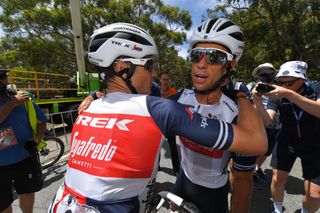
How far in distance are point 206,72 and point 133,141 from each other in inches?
41.0

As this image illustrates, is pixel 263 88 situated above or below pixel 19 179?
above

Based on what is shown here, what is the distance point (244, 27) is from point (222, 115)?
18202mm

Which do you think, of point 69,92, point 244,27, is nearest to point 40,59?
→ point 69,92

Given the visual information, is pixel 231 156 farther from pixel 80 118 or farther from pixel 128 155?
pixel 80 118

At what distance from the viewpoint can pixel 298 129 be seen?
123 inches

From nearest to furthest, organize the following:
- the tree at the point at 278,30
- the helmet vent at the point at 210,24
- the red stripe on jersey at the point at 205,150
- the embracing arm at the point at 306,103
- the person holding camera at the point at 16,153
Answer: the red stripe on jersey at the point at 205,150, the helmet vent at the point at 210,24, the embracing arm at the point at 306,103, the person holding camera at the point at 16,153, the tree at the point at 278,30

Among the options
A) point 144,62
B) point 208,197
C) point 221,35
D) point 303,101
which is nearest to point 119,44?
point 144,62

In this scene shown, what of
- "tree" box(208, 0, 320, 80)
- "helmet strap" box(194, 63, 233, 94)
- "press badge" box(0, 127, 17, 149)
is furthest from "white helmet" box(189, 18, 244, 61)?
"tree" box(208, 0, 320, 80)

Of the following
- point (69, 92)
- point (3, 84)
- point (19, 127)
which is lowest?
A: point (69, 92)

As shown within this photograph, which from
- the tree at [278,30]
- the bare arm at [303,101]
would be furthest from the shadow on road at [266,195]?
the tree at [278,30]

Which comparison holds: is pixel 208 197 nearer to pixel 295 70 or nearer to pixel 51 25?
pixel 295 70

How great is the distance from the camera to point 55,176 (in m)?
5.24

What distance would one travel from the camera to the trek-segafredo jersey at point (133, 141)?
1231mm

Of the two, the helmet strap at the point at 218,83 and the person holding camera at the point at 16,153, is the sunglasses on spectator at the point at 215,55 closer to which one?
the helmet strap at the point at 218,83
